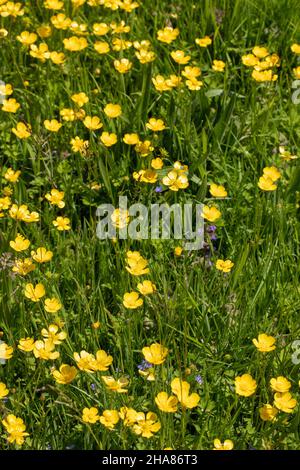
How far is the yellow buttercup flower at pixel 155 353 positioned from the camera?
2762 millimetres

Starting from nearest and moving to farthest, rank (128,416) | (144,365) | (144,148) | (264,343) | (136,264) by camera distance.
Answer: (128,416) < (264,343) < (144,365) < (136,264) < (144,148)

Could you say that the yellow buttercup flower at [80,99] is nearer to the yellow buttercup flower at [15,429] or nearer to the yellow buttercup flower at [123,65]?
the yellow buttercup flower at [123,65]

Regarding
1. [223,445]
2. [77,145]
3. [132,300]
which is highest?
[77,145]

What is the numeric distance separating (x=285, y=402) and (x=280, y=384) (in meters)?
0.07

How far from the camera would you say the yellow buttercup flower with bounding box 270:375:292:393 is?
274 cm

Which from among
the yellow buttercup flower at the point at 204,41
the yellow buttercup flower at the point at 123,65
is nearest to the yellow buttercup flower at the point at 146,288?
the yellow buttercup flower at the point at 123,65

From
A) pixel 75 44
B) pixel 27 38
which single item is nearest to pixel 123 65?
pixel 75 44

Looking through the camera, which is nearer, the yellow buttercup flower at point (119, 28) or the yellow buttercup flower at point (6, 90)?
the yellow buttercup flower at point (6, 90)

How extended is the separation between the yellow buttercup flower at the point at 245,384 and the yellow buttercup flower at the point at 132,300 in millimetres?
431

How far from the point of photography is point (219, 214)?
10.9 feet

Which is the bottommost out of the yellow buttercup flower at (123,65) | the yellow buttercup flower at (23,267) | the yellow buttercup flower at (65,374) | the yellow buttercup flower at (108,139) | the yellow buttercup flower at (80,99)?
the yellow buttercup flower at (65,374)

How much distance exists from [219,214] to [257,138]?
58cm

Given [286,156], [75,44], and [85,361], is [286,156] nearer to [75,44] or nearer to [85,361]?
[75,44]

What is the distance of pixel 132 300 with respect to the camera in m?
2.97
